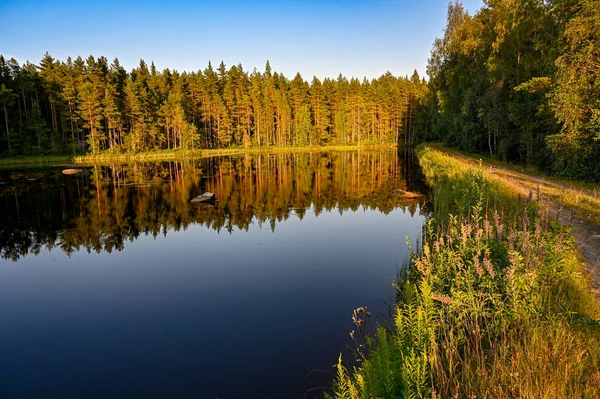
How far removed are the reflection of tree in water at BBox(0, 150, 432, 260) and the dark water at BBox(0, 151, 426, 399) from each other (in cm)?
20

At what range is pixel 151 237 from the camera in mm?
18953

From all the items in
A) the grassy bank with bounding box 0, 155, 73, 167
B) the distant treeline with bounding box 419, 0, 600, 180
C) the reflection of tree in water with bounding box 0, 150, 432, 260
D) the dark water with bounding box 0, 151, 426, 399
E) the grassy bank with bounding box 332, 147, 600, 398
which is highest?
the distant treeline with bounding box 419, 0, 600, 180

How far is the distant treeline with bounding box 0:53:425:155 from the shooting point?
6397 cm

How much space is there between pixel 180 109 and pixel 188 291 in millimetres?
68514

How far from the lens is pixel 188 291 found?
1206 cm

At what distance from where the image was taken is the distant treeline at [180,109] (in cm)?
6397

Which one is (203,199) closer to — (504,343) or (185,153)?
(504,343)

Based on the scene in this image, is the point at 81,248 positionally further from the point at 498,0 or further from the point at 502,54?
the point at 498,0

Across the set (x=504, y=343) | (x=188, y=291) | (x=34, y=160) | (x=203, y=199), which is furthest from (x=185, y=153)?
(x=504, y=343)

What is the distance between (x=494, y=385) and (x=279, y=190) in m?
28.5

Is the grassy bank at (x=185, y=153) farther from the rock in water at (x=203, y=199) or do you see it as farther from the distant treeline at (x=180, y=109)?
the rock in water at (x=203, y=199)

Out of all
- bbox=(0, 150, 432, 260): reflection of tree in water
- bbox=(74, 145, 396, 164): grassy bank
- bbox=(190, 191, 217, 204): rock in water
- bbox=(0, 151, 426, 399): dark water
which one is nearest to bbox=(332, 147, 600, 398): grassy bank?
bbox=(0, 151, 426, 399): dark water

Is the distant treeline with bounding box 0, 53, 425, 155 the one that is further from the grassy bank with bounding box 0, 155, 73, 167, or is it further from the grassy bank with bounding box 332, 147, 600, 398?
the grassy bank with bounding box 332, 147, 600, 398

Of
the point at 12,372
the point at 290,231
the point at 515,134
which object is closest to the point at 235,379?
the point at 12,372
